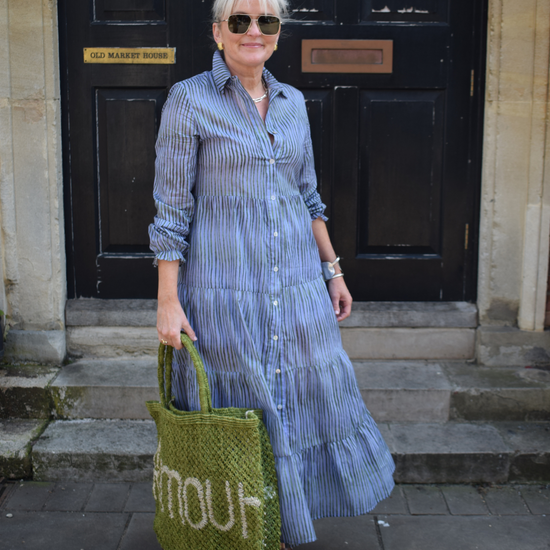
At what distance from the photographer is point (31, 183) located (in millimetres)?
3559

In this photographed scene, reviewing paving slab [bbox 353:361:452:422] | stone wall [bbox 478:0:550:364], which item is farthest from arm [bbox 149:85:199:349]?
stone wall [bbox 478:0:550:364]

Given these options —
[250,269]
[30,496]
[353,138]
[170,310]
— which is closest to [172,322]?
[170,310]

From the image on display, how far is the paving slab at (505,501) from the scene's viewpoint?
2961mm

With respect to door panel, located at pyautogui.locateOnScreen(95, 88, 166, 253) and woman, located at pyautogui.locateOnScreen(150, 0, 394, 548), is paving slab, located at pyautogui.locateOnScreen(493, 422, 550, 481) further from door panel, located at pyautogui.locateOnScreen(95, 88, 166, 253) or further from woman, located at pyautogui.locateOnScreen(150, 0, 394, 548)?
door panel, located at pyautogui.locateOnScreen(95, 88, 166, 253)

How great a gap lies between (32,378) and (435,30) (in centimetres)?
272

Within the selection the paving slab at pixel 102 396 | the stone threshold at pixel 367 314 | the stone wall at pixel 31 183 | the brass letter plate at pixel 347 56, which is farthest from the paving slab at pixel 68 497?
the brass letter plate at pixel 347 56

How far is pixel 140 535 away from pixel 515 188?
2436mm

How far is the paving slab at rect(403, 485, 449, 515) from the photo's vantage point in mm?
2965

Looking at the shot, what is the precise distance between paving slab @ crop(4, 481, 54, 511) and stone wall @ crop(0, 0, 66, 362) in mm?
731

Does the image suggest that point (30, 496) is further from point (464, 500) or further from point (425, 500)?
point (464, 500)

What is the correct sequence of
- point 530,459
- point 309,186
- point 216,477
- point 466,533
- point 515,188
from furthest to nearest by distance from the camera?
→ 1. point 515,188
2. point 530,459
3. point 466,533
4. point 309,186
5. point 216,477

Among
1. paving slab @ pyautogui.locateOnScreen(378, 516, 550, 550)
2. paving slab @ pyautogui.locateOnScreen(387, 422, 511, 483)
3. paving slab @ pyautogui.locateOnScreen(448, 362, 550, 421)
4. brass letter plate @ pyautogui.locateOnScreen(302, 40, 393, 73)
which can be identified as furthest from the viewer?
brass letter plate @ pyautogui.locateOnScreen(302, 40, 393, 73)

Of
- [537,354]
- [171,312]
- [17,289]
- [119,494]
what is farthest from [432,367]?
[17,289]

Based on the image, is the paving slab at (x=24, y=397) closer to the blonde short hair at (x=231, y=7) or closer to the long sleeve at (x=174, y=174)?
the long sleeve at (x=174, y=174)
